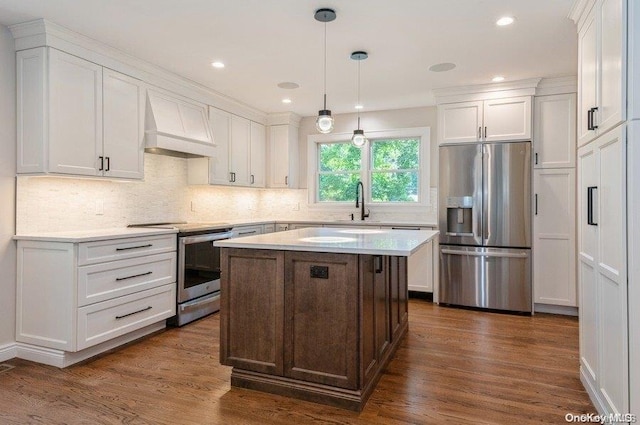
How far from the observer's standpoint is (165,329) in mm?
3619

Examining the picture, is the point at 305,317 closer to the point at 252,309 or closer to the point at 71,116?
the point at 252,309

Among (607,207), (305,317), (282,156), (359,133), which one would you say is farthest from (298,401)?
(282,156)

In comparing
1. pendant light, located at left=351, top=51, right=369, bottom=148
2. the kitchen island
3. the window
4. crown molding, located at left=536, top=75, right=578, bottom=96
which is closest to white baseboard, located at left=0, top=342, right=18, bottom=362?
the kitchen island

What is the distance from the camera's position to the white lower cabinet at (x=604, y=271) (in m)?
1.76

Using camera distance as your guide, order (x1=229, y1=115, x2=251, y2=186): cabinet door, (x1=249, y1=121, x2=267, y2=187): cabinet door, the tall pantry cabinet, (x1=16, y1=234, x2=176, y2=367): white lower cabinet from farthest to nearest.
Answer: (x1=249, y1=121, x2=267, y2=187): cabinet door, (x1=229, y1=115, x2=251, y2=186): cabinet door, (x1=16, y1=234, x2=176, y2=367): white lower cabinet, the tall pantry cabinet

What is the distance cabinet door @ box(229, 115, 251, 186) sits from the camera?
4.92 meters

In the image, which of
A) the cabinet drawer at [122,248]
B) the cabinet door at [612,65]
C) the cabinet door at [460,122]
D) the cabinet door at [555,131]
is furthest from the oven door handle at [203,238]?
the cabinet door at [555,131]

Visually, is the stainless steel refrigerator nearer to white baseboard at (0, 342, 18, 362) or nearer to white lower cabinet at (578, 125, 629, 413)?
white lower cabinet at (578, 125, 629, 413)

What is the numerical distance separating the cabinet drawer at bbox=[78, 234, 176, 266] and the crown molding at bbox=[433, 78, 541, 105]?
3342 millimetres

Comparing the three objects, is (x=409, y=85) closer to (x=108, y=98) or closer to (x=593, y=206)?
(x=593, y=206)

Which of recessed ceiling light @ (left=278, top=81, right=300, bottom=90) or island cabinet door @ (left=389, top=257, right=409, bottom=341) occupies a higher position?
recessed ceiling light @ (left=278, top=81, right=300, bottom=90)

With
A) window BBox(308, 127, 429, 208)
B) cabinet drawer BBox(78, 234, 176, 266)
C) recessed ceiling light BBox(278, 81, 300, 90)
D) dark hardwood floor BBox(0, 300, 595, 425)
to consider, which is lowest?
dark hardwood floor BBox(0, 300, 595, 425)

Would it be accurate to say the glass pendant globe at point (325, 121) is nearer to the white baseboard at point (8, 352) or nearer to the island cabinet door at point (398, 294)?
the island cabinet door at point (398, 294)

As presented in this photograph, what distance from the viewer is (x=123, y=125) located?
3.40 m
